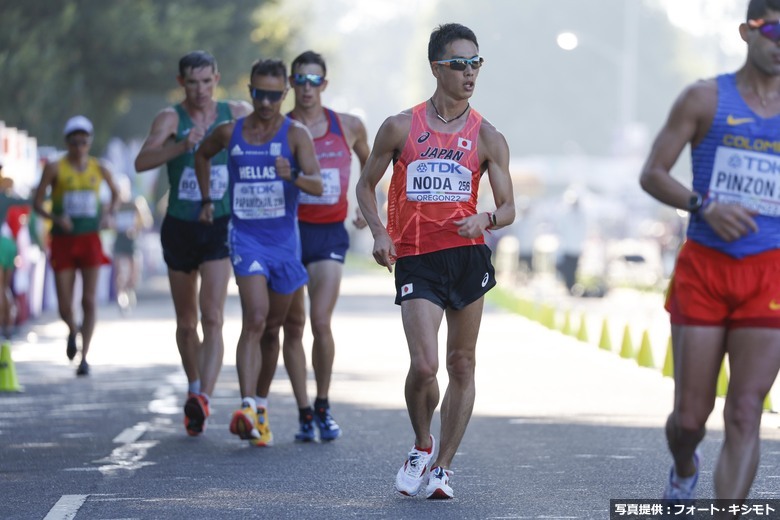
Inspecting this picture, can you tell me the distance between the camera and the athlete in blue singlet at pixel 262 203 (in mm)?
11008

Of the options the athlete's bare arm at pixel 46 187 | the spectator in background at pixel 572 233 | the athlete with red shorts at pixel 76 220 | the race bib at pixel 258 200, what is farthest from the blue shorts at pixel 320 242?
the spectator in background at pixel 572 233

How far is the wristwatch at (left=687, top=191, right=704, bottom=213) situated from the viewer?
696cm

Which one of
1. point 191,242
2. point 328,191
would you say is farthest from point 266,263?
point 191,242

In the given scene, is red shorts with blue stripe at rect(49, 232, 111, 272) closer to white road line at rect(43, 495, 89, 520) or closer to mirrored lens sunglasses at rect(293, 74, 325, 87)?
mirrored lens sunglasses at rect(293, 74, 325, 87)

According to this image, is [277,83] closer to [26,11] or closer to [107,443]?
[107,443]

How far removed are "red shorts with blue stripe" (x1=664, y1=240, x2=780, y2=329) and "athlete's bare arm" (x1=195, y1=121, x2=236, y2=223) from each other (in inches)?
185

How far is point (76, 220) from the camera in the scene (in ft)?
54.9

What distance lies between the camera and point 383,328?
82.4 feet

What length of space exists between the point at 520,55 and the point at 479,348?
259ft

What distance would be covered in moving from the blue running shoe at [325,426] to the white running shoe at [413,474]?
261 cm

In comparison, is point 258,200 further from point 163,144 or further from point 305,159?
point 163,144

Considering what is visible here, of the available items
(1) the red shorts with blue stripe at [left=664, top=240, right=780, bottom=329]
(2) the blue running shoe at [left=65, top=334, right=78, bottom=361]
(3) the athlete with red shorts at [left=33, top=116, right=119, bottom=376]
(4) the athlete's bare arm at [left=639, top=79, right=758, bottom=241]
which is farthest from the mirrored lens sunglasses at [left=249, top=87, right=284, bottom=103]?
(2) the blue running shoe at [left=65, top=334, right=78, bottom=361]

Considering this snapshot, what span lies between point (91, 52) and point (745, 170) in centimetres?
3265

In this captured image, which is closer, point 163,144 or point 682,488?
point 682,488
